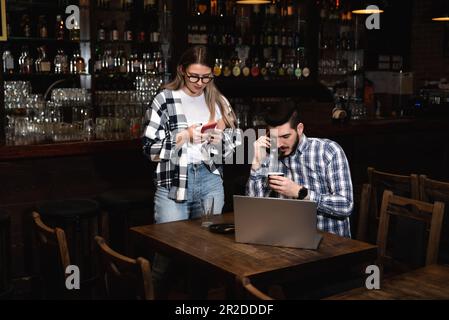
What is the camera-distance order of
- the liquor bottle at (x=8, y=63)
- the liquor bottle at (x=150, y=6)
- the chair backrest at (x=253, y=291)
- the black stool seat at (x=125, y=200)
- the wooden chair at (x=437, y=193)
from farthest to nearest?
the liquor bottle at (x=150, y=6)
the liquor bottle at (x=8, y=63)
the black stool seat at (x=125, y=200)
the wooden chair at (x=437, y=193)
the chair backrest at (x=253, y=291)

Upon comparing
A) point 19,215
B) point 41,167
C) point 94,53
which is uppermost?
point 94,53

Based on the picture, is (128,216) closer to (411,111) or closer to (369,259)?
(369,259)

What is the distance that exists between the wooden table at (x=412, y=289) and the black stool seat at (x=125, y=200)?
2.12 metres

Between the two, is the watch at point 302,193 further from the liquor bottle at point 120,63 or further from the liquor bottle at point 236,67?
the liquor bottle at point 236,67

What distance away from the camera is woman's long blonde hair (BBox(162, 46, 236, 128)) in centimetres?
326

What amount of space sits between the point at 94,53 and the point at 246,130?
1.94m

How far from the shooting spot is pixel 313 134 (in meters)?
5.25

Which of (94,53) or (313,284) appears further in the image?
(94,53)

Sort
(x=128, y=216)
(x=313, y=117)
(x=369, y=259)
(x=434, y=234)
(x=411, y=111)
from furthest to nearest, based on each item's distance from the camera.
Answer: (x=411, y=111), (x=313, y=117), (x=128, y=216), (x=434, y=234), (x=369, y=259)

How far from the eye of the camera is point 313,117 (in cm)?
573

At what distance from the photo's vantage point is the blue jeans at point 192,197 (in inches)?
130

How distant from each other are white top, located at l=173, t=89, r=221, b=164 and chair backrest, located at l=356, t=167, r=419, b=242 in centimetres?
86

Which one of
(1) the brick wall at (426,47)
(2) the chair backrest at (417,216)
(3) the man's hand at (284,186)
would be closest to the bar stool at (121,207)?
(3) the man's hand at (284,186)
